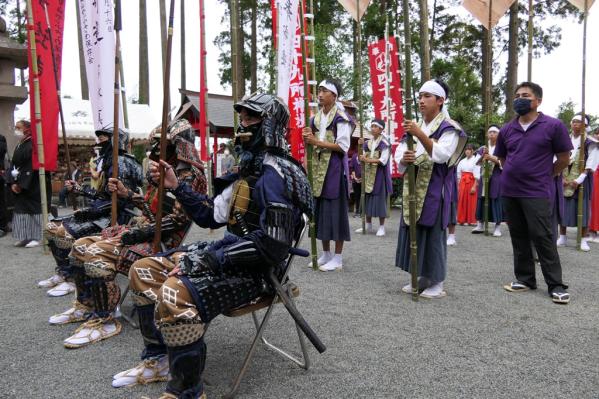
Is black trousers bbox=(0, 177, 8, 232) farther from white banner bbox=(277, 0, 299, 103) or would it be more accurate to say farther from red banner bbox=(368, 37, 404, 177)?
red banner bbox=(368, 37, 404, 177)

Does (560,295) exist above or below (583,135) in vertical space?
below

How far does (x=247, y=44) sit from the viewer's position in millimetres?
19938

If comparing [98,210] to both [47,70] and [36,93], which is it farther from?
[47,70]

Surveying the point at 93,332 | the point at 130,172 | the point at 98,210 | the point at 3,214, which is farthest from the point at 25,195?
the point at 93,332

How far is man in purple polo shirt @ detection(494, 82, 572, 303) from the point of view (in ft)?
14.0

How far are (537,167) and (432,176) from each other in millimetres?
1035

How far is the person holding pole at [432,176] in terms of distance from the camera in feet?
13.4

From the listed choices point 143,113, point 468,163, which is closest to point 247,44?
point 143,113

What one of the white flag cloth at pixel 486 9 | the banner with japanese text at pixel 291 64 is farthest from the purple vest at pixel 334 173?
the white flag cloth at pixel 486 9

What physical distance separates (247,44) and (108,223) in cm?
1712

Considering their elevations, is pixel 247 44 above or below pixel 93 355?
above

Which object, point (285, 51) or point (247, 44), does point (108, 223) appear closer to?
point (285, 51)

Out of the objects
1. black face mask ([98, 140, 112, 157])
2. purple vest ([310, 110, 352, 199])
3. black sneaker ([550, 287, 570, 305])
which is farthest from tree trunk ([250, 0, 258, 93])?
black sneaker ([550, 287, 570, 305])

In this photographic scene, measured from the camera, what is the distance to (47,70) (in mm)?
6027
